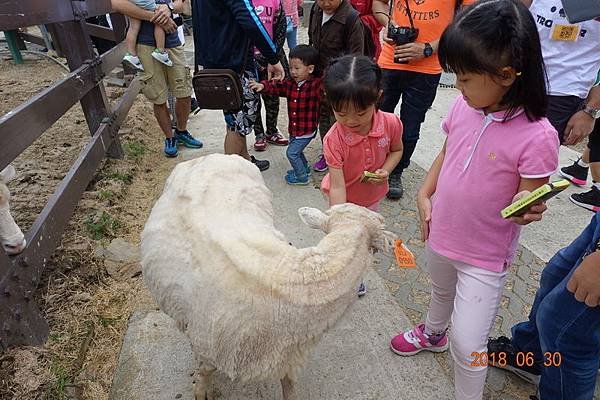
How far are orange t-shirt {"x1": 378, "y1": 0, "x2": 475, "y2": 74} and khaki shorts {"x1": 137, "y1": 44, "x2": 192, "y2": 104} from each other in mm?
2438

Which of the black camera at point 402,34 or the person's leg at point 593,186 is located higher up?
the black camera at point 402,34

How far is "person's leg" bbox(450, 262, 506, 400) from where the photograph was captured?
1.68 meters

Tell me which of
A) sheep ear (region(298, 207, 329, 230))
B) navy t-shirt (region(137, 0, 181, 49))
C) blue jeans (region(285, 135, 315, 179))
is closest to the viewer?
sheep ear (region(298, 207, 329, 230))

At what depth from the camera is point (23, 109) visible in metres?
2.54

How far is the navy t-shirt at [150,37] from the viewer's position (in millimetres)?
4367

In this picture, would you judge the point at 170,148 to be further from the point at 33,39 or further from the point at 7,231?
the point at 33,39

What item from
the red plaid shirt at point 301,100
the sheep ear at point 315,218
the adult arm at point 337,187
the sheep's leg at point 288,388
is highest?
the sheep ear at point 315,218

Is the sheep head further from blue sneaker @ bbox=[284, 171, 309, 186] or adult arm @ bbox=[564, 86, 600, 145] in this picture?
blue sneaker @ bbox=[284, 171, 309, 186]

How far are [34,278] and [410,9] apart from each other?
11.0 ft

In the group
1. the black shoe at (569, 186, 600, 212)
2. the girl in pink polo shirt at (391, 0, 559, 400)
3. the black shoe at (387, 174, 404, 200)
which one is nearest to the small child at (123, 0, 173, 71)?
the black shoe at (387, 174, 404, 200)

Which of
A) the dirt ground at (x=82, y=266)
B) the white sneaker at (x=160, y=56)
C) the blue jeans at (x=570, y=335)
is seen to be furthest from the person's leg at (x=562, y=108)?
the white sneaker at (x=160, y=56)

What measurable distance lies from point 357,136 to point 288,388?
1.38m

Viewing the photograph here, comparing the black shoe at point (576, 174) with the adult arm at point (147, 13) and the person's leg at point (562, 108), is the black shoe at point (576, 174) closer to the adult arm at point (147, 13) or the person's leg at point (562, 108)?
the person's leg at point (562, 108)

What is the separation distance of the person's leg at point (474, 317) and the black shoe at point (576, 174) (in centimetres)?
319
